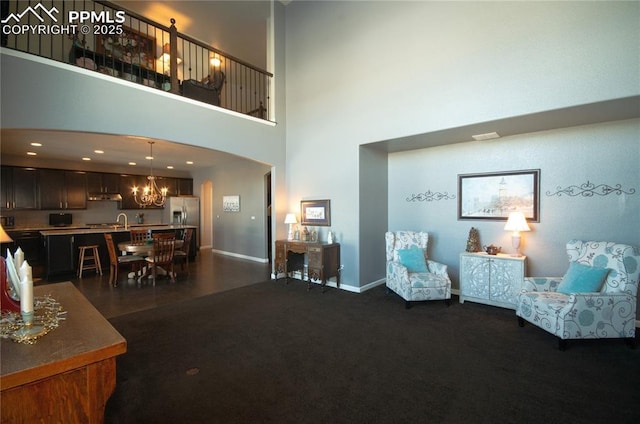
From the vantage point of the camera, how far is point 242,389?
2189 mm

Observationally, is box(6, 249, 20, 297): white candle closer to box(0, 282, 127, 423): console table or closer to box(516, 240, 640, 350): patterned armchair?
box(0, 282, 127, 423): console table

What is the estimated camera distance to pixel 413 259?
4324mm

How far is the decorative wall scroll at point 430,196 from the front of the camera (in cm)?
474

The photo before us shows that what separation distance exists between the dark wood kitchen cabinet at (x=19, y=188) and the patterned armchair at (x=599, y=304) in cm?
997

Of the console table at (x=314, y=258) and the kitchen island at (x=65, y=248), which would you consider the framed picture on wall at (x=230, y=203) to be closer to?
the kitchen island at (x=65, y=248)

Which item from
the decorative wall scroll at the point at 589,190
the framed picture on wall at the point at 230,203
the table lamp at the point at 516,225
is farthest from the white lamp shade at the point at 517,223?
the framed picture on wall at the point at 230,203

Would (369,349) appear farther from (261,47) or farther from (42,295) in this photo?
(261,47)

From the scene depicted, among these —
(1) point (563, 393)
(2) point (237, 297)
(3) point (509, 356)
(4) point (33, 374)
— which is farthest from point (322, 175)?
(4) point (33, 374)

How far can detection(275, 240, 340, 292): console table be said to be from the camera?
4758 mm

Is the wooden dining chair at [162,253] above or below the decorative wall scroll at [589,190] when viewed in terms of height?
below

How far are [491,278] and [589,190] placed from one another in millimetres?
1644

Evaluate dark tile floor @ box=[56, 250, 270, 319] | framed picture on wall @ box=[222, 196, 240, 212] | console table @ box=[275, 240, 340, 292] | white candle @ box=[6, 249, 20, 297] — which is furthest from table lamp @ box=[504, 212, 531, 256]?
framed picture on wall @ box=[222, 196, 240, 212]

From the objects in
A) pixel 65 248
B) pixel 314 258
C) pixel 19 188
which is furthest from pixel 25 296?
pixel 19 188

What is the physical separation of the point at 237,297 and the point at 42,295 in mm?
2688
